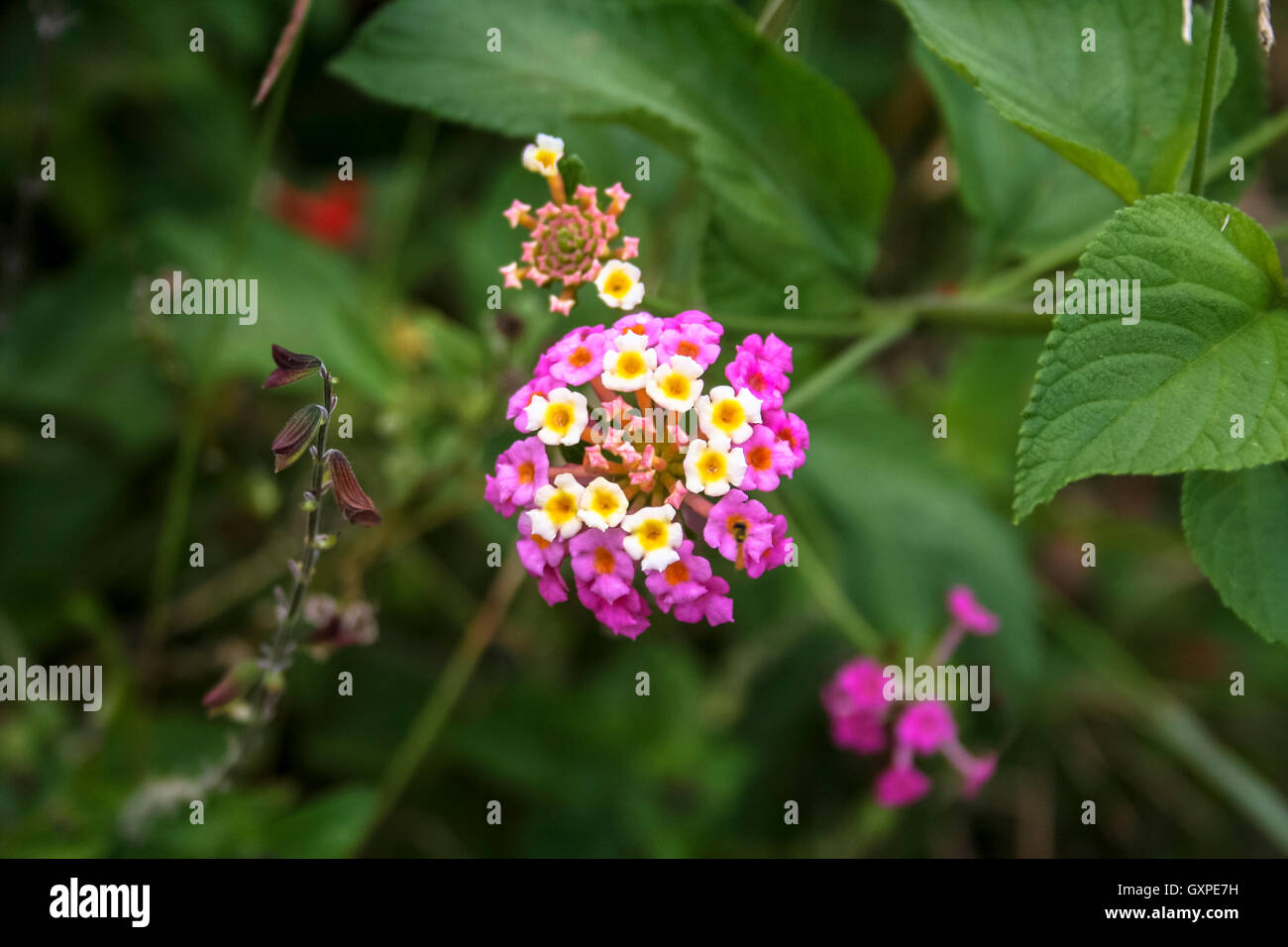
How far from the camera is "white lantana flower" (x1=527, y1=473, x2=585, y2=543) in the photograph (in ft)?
3.43

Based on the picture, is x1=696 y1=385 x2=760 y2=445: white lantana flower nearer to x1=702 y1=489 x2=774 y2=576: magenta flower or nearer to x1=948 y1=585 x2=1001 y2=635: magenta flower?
x1=702 y1=489 x2=774 y2=576: magenta flower

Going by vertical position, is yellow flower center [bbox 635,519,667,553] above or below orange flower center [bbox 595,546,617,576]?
above

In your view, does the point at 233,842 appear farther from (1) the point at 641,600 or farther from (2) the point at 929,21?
(2) the point at 929,21

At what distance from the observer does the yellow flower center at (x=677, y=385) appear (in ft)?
3.49

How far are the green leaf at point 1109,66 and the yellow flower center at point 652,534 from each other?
76cm

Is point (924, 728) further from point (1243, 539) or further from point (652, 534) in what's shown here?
point (652, 534)

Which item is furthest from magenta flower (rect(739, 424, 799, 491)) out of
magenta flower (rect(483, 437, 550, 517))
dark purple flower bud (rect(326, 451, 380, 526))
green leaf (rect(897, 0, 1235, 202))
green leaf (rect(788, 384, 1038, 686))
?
green leaf (rect(788, 384, 1038, 686))

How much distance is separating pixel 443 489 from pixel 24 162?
130cm

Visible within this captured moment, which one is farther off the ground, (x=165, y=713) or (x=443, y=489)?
(x=443, y=489)

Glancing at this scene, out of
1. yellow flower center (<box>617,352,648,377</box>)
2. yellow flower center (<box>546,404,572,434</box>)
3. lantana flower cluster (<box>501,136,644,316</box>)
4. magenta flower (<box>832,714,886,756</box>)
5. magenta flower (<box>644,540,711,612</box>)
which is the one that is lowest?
magenta flower (<box>832,714,886,756</box>)

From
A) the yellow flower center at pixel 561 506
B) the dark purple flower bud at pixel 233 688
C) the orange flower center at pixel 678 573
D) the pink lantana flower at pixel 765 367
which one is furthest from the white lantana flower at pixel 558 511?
the dark purple flower bud at pixel 233 688

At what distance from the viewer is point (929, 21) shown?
128 cm

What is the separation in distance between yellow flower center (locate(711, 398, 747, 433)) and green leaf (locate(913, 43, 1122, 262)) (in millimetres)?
764

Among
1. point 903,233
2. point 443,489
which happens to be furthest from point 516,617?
point 903,233
